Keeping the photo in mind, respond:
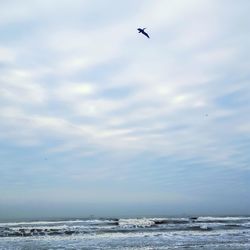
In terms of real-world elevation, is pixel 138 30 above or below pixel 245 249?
above

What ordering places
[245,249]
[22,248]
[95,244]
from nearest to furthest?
[245,249] → [22,248] → [95,244]

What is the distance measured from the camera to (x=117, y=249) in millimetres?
29453

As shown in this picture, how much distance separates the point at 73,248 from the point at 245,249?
39.4 feet

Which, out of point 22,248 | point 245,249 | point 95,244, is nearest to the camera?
point 245,249

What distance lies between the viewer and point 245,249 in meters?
28.9

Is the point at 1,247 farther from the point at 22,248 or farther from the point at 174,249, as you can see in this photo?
the point at 174,249

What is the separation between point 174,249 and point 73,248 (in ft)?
23.6

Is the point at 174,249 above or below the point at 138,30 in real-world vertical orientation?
below

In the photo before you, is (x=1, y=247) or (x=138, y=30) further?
(x=1, y=247)

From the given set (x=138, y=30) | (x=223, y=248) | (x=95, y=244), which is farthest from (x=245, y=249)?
(x=138, y=30)

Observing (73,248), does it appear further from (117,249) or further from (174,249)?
(174,249)

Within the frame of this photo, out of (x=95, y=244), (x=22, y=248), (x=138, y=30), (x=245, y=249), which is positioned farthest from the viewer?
(x=95, y=244)

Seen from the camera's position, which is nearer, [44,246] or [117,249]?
[117,249]

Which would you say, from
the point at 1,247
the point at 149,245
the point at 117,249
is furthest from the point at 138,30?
the point at 1,247
